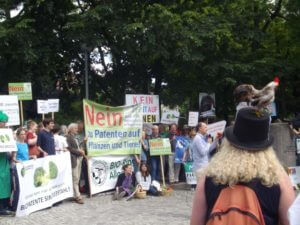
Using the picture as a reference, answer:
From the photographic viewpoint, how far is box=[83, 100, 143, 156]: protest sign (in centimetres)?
1448

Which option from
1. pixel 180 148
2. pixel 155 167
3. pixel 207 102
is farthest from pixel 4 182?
pixel 207 102

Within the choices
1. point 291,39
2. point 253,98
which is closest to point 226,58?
point 291,39

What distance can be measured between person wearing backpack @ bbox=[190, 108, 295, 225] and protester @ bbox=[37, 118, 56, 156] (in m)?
9.57

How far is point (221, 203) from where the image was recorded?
3.10 metres

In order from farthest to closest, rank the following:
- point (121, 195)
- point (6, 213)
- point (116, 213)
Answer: point (121, 195), point (116, 213), point (6, 213)

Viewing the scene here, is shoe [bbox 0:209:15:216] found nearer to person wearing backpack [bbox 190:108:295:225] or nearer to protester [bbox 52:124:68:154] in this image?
protester [bbox 52:124:68:154]

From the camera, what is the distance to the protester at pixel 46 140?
1253cm

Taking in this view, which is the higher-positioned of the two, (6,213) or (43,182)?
(43,182)

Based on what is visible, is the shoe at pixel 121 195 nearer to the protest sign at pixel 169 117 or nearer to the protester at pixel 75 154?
the protester at pixel 75 154

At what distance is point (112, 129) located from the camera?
594 inches

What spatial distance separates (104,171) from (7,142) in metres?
3.95

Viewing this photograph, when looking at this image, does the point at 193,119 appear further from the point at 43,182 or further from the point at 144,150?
the point at 43,182

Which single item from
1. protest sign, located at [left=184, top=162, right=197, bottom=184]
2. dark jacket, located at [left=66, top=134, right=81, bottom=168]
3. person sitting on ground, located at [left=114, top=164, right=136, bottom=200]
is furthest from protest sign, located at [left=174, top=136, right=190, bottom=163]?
dark jacket, located at [left=66, top=134, right=81, bottom=168]

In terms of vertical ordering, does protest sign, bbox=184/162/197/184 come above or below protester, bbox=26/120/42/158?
below
